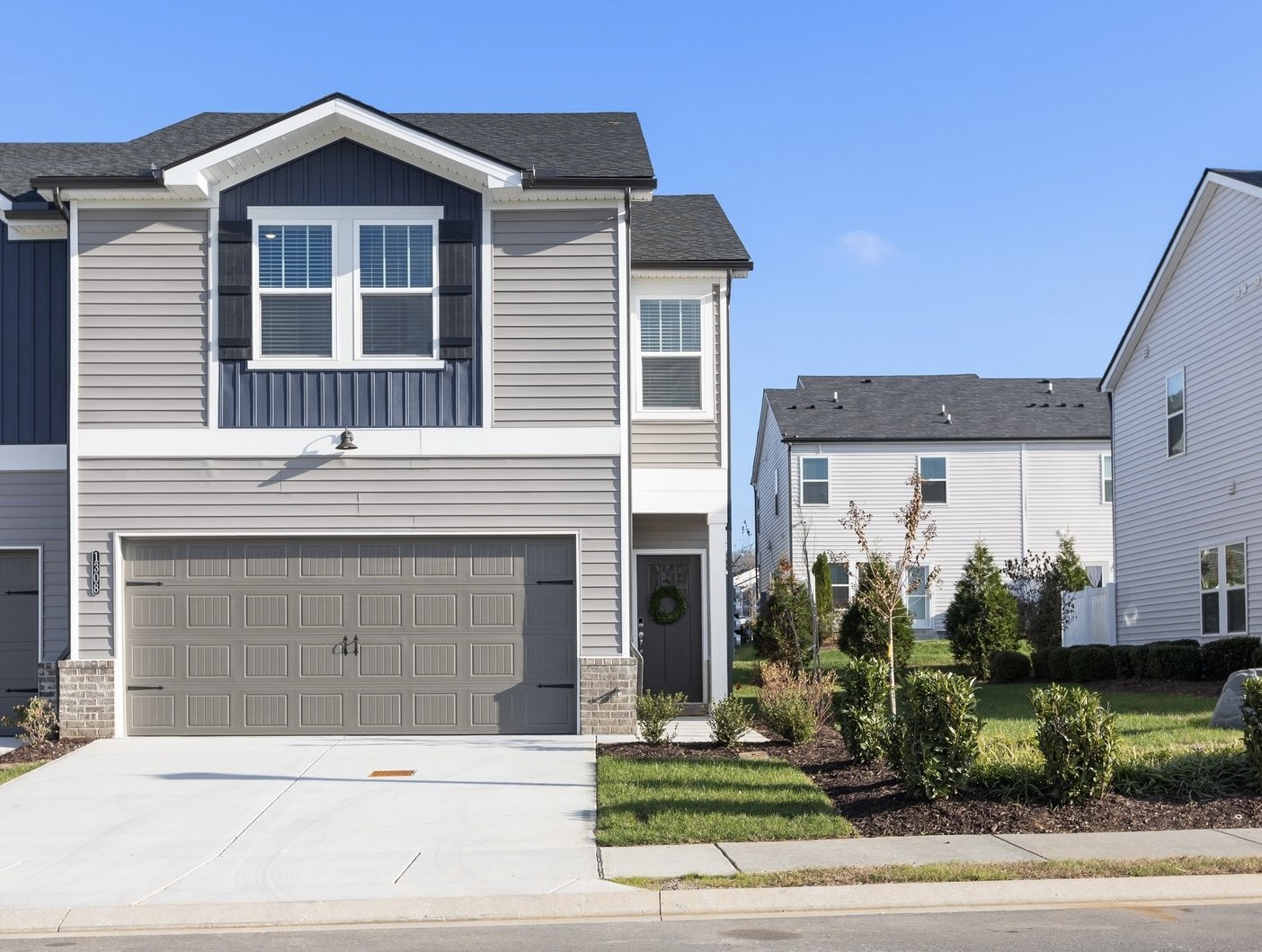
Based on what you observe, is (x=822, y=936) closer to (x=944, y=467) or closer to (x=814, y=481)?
(x=814, y=481)

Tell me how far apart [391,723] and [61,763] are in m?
Answer: 3.60

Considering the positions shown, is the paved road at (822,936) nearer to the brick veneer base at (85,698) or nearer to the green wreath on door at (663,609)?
the brick veneer base at (85,698)

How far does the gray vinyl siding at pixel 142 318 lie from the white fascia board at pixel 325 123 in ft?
2.19

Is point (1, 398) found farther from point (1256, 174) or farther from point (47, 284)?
point (1256, 174)

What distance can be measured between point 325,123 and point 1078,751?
10779 mm

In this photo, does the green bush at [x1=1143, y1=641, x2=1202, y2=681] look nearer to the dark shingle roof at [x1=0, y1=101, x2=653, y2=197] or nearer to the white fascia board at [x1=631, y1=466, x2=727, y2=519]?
the white fascia board at [x1=631, y1=466, x2=727, y2=519]

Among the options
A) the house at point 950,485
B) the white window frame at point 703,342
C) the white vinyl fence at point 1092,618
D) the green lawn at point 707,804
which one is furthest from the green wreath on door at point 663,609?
the house at point 950,485

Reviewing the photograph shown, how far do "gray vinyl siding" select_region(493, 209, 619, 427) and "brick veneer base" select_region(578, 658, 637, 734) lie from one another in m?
2.82

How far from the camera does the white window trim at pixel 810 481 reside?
40281 mm

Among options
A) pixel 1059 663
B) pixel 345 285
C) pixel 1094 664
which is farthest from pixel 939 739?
pixel 1059 663

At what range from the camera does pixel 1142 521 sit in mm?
26812

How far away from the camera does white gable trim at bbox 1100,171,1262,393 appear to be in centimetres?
2250

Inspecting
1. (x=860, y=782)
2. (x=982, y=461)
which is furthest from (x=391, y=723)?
(x=982, y=461)

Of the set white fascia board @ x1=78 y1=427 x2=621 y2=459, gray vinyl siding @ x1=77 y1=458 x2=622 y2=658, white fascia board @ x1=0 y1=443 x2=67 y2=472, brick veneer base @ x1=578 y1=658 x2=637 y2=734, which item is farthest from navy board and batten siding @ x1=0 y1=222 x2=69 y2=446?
brick veneer base @ x1=578 y1=658 x2=637 y2=734
